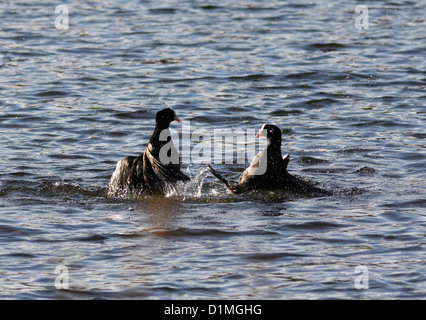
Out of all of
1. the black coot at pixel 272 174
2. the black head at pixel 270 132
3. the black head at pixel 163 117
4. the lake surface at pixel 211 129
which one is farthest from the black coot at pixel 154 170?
the black head at pixel 270 132

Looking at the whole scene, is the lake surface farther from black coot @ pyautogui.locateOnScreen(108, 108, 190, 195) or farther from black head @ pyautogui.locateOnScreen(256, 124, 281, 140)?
black head @ pyautogui.locateOnScreen(256, 124, 281, 140)


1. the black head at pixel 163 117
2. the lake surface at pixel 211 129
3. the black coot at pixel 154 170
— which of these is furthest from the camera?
the black head at pixel 163 117

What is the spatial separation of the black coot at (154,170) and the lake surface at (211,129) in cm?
15

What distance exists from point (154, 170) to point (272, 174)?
1.42m

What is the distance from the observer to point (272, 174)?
10.4 m

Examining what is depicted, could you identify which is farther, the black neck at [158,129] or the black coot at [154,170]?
the black neck at [158,129]

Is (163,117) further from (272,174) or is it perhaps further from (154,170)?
(272,174)

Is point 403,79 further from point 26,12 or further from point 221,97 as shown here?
point 26,12

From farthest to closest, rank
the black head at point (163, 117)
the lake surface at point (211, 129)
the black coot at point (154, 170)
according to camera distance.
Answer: the black head at point (163, 117)
the black coot at point (154, 170)
the lake surface at point (211, 129)

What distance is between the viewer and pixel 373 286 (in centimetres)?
742

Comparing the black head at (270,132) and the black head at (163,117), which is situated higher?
the black head at (163,117)

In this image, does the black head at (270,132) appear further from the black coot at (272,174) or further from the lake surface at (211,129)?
the lake surface at (211,129)

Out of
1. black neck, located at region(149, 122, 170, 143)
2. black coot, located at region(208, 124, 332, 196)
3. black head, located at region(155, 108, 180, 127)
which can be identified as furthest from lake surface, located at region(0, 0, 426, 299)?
black head, located at region(155, 108, 180, 127)

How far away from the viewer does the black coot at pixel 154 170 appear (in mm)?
10320
